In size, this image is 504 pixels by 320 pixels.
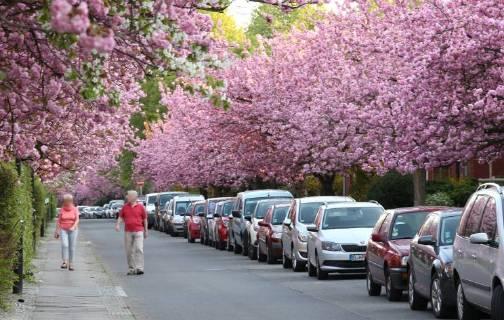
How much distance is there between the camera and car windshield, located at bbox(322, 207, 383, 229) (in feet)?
90.4

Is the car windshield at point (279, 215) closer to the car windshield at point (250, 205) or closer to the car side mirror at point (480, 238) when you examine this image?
the car windshield at point (250, 205)

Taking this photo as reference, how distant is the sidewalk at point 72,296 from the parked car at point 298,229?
3.95 meters

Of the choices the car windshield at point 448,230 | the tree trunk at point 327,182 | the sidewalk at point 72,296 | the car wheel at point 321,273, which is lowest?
the sidewalk at point 72,296

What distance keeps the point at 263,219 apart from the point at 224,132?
20.6 m

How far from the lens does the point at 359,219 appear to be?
27.8 m

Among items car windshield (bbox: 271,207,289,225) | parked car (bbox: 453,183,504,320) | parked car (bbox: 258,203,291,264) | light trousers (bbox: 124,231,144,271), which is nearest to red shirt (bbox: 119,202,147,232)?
light trousers (bbox: 124,231,144,271)

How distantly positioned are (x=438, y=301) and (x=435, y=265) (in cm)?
48

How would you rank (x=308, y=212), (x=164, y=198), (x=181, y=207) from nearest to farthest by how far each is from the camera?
(x=308, y=212), (x=181, y=207), (x=164, y=198)

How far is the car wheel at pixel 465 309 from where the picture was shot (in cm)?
1593

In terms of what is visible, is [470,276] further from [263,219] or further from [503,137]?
[263,219]

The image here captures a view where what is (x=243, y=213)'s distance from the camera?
40531mm

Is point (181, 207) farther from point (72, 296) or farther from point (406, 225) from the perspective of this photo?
point (406, 225)

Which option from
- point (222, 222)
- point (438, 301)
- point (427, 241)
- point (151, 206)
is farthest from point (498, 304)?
point (151, 206)

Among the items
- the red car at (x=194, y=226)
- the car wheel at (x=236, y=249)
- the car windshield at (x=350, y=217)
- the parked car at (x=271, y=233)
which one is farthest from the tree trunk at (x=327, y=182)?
the car windshield at (x=350, y=217)
